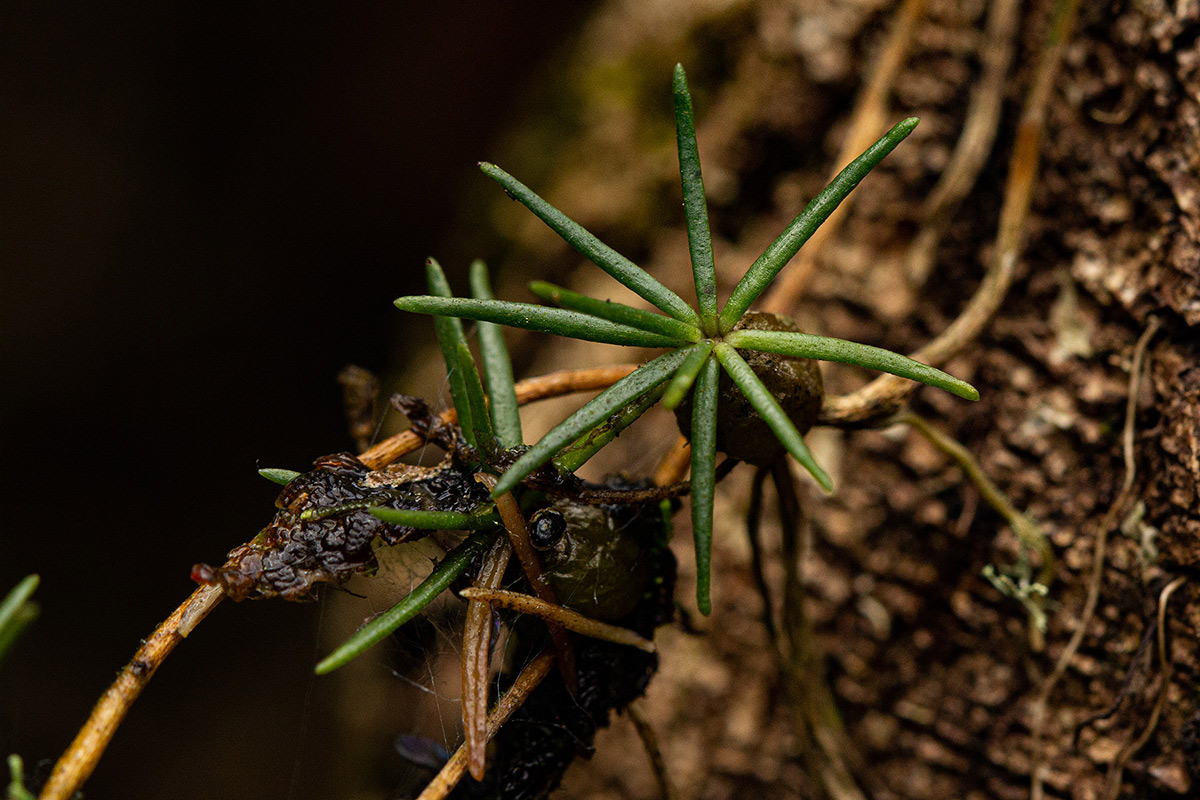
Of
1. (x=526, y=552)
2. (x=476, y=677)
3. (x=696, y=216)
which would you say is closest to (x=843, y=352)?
(x=696, y=216)

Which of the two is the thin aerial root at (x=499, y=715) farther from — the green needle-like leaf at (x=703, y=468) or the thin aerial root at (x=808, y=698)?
the thin aerial root at (x=808, y=698)

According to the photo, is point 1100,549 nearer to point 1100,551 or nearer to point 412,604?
point 1100,551

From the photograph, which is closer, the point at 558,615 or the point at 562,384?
the point at 558,615

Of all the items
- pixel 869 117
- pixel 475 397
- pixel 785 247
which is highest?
pixel 869 117

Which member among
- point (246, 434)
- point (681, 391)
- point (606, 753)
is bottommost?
point (606, 753)

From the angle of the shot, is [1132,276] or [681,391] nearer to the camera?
[681,391]

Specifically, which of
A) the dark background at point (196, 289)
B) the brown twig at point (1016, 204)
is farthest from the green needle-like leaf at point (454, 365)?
the dark background at point (196, 289)

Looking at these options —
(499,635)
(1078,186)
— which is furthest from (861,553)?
(499,635)

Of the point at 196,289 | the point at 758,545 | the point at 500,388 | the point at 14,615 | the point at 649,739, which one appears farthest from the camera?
the point at 196,289

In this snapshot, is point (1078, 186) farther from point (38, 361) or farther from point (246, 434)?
point (38, 361)
